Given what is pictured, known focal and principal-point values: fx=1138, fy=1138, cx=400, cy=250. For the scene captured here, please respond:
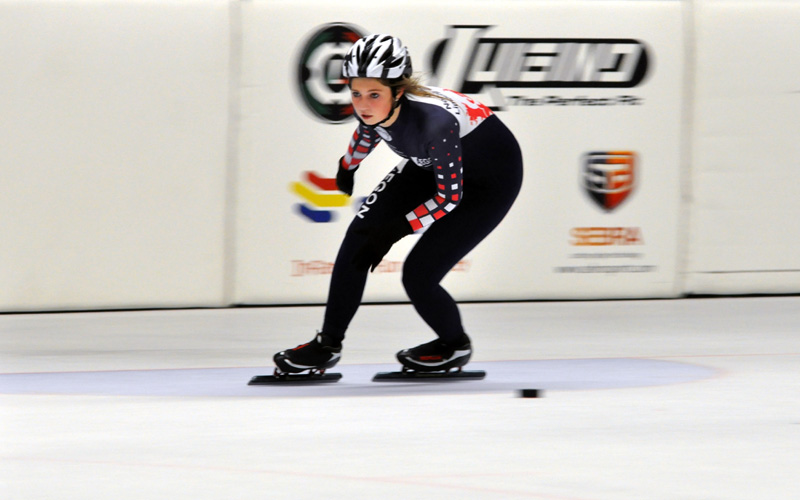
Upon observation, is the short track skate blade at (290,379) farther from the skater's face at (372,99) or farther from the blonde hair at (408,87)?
the blonde hair at (408,87)

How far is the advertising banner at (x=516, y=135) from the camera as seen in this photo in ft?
19.7

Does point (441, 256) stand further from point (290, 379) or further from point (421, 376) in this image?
point (290, 379)

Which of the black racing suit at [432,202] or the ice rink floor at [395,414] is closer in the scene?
the ice rink floor at [395,414]

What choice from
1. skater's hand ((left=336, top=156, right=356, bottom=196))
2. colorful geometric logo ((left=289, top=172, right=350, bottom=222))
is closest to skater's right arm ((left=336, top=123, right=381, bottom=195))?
skater's hand ((left=336, top=156, right=356, bottom=196))

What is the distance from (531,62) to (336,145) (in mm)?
1165

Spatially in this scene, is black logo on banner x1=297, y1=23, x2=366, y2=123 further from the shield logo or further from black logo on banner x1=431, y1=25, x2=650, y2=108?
the shield logo

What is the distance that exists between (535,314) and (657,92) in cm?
147

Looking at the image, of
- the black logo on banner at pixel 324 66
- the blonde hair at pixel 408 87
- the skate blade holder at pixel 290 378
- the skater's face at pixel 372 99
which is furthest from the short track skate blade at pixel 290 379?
the black logo on banner at pixel 324 66

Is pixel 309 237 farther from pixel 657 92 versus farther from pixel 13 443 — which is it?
pixel 13 443

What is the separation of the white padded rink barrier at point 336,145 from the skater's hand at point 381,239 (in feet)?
8.04

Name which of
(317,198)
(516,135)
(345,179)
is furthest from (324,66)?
(345,179)

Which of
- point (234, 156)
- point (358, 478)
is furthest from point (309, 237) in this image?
point (358, 478)

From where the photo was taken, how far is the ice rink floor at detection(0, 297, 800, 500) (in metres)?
2.71

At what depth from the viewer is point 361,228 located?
3818mm
